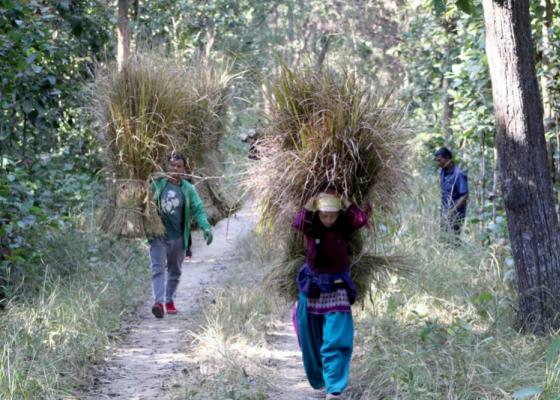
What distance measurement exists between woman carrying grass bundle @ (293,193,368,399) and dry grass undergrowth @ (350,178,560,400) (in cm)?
27

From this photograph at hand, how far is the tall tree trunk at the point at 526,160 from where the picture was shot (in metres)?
4.86

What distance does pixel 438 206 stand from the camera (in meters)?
9.52

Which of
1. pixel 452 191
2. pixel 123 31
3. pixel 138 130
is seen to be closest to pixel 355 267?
pixel 138 130

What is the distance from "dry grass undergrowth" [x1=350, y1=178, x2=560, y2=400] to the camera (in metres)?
4.09

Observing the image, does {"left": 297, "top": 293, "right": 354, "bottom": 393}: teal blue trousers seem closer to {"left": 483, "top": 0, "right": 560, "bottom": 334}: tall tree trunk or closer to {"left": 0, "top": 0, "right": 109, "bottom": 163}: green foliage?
{"left": 483, "top": 0, "right": 560, "bottom": 334}: tall tree trunk

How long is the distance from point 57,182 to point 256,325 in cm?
307

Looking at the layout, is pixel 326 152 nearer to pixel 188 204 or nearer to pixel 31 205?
pixel 31 205

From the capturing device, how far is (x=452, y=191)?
8.56 m

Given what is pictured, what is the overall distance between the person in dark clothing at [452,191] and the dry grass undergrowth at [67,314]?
3.32m

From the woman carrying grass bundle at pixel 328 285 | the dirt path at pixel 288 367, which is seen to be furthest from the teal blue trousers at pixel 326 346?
the dirt path at pixel 288 367

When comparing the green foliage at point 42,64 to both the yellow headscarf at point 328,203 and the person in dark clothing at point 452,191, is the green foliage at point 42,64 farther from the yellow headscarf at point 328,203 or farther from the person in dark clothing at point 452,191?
the person in dark clothing at point 452,191

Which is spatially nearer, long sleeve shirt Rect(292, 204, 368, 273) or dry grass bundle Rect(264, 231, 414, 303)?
long sleeve shirt Rect(292, 204, 368, 273)

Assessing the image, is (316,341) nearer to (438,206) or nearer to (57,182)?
(57,182)

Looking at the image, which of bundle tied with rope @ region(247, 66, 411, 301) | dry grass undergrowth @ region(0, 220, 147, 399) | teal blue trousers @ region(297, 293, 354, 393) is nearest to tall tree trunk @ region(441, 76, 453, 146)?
dry grass undergrowth @ region(0, 220, 147, 399)
